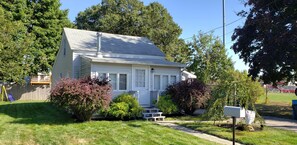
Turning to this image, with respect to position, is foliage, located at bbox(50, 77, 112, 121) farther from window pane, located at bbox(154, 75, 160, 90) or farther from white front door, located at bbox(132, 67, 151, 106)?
window pane, located at bbox(154, 75, 160, 90)

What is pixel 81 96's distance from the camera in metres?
11.9

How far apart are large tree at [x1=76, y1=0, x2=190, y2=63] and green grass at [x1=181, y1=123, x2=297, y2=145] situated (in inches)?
965

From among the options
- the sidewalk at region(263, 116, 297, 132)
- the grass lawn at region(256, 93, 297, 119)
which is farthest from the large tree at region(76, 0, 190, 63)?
the sidewalk at region(263, 116, 297, 132)

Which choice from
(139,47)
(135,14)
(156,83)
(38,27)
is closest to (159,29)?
(135,14)

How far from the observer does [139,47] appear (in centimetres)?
2042

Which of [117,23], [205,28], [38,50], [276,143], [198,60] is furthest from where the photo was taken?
[117,23]

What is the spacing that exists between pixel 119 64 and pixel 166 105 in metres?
3.44

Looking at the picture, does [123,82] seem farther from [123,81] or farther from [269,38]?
[269,38]

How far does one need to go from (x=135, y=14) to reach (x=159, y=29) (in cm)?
372

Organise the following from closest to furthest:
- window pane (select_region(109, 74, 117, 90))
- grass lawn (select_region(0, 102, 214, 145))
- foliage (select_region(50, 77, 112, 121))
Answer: grass lawn (select_region(0, 102, 214, 145)), foliage (select_region(50, 77, 112, 121)), window pane (select_region(109, 74, 117, 90))

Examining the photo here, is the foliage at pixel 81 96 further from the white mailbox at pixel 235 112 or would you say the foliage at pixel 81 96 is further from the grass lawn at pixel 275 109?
the grass lawn at pixel 275 109

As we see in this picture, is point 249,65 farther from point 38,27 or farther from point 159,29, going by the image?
point 38,27

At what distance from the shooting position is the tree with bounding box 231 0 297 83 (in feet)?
50.4

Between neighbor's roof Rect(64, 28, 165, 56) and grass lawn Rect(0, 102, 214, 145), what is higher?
neighbor's roof Rect(64, 28, 165, 56)
